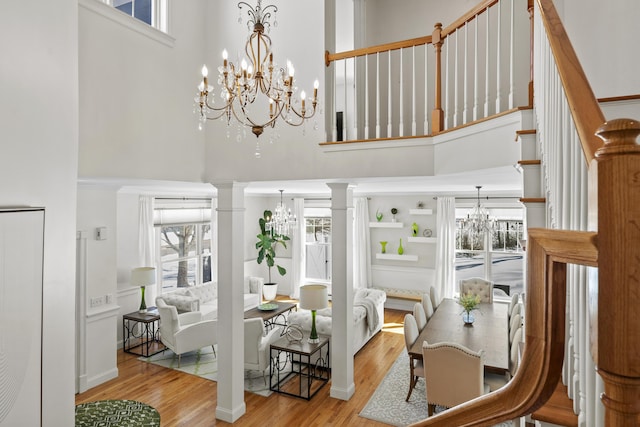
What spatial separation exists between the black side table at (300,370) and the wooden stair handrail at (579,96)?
4.40 m

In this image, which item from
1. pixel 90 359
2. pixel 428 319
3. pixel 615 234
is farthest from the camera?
pixel 428 319

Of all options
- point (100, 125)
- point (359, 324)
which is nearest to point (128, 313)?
point (359, 324)

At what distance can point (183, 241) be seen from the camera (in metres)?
8.10

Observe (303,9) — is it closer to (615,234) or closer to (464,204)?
(615,234)

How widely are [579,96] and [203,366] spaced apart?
6.11m

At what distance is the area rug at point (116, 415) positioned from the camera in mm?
2355

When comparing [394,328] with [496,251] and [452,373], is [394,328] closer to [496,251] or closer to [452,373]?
[496,251]

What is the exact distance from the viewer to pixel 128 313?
6.70 metres

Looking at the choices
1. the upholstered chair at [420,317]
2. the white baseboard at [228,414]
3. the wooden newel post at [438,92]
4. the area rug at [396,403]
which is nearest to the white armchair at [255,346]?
the white baseboard at [228,414]

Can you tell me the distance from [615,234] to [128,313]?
24.4 ft

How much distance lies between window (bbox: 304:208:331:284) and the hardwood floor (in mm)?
3725

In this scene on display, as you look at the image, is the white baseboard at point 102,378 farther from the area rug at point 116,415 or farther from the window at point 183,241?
the area rug at point 116,415

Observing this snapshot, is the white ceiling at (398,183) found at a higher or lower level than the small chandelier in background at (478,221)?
higher

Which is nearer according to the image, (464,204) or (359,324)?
(359,324)
